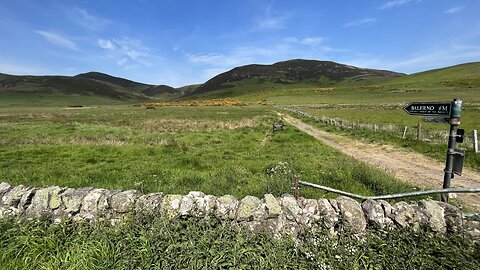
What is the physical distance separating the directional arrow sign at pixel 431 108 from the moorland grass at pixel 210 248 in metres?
3.02

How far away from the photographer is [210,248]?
4.66 meters

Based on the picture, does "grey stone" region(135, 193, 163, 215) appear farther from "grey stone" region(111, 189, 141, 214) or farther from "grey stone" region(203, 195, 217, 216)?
"grey stone" region(203, 195, 217, 216)

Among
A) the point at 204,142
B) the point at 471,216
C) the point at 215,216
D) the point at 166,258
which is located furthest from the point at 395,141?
the point at 166,258

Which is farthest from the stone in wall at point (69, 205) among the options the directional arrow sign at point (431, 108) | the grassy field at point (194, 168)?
the directional arrow sign at point (431, 108)

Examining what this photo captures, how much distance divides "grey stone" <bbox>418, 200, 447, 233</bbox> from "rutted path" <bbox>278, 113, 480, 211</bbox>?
381 cm

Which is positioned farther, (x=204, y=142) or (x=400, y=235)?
(x=204, y=142)

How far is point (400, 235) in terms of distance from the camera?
16.3ft

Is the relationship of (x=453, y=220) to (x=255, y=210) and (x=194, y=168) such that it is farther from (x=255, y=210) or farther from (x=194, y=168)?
(x=194, y=168)

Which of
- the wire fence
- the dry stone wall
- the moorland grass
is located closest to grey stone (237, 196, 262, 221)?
the dry stone wall

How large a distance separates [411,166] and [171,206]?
43.6 ft

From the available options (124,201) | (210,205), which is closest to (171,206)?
(210,205)

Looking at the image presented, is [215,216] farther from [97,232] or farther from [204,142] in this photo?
[204,142]

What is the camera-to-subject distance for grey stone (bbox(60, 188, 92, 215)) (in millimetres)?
5738

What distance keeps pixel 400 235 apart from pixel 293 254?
2146 mm
